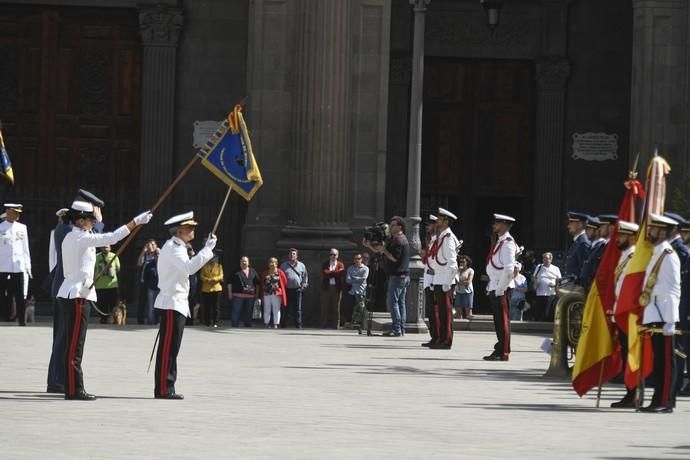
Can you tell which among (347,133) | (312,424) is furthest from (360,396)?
(347,133)

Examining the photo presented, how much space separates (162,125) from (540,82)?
26.9 ft

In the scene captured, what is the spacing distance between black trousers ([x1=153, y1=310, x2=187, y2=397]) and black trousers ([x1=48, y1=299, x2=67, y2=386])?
2.95 ft

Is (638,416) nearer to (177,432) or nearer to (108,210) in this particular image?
(177,432)

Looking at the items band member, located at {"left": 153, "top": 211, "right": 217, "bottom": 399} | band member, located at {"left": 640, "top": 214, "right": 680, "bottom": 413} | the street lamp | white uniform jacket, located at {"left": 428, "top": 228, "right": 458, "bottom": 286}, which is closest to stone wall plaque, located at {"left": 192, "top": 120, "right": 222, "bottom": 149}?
the street lamp

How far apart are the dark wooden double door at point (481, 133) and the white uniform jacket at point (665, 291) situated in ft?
70.0

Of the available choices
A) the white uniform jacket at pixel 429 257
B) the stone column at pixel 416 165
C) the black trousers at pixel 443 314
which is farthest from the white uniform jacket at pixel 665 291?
the stone column at pixel 416 165

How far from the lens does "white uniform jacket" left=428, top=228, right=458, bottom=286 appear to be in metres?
22.5

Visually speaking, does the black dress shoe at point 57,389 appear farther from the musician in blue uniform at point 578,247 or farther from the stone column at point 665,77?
the stone column at point 665,77

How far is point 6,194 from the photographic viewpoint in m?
31.4

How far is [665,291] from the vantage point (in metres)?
14.8

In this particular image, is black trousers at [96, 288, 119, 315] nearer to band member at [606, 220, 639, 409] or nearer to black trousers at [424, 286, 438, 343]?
Answer: black trousers at [424, 286, 438, 343]

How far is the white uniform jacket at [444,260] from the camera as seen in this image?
22484 mm

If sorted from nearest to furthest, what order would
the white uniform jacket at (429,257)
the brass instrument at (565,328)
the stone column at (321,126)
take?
the brass instrument at (565,328)
the white uniform jacket at (429,257)
the stone column at (321,126)

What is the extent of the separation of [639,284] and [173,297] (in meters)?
4.12
